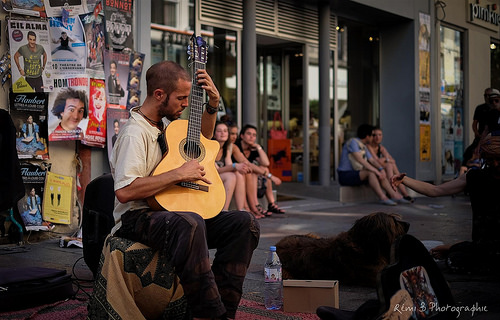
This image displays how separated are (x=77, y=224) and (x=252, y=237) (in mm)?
3990

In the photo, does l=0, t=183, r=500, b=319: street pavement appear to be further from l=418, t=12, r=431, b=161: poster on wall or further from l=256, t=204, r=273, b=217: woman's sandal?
l=418, t=12, r=431, b=161: poster on wall

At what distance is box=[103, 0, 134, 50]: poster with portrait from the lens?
24.2 feet

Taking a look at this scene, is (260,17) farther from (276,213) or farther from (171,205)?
(171,205)

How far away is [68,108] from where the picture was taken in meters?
6.96

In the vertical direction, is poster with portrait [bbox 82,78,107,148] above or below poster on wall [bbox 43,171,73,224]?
above

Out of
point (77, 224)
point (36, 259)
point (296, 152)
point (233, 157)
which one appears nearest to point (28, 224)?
point (77, 224)

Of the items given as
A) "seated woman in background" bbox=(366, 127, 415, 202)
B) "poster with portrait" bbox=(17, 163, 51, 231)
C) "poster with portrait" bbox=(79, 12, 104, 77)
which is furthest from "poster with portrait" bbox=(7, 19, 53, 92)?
"seated woman in background" bbox=(366, 127, 415, 202)

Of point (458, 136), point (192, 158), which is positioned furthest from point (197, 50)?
point (458, 136)

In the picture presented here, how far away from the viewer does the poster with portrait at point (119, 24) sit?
7.38 meters

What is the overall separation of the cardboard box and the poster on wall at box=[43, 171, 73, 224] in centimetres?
367

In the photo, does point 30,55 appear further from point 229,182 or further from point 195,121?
point 195,121

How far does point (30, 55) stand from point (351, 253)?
4.17 m

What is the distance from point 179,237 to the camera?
318 centimetres

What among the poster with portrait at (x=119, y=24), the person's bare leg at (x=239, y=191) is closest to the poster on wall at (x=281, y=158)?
the person's bare leg at (x=239, y=191)
